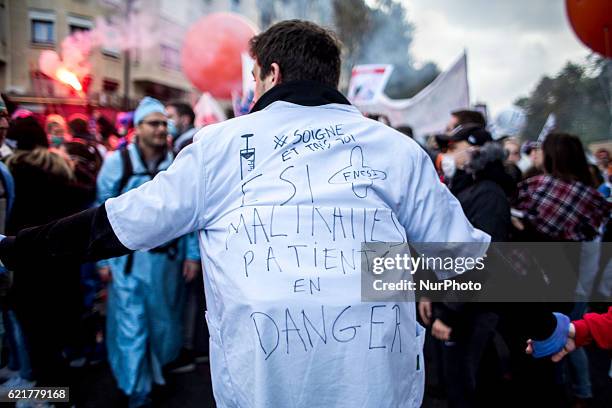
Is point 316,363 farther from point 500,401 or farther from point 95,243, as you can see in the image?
point 500,401

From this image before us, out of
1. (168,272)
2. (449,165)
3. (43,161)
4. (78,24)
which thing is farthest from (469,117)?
(78,24)

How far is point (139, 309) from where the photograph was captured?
3.18 m

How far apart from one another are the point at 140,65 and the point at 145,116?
11.6 meters

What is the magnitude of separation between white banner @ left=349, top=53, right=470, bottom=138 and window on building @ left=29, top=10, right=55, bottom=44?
344cm

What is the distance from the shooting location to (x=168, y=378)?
11.9 feet

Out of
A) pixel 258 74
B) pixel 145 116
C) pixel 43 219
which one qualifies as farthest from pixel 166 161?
pixel 258 74

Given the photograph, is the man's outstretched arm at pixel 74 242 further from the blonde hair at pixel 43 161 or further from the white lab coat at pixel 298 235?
the blonde hair at pixel 43 161

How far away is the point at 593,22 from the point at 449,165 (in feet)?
6.93

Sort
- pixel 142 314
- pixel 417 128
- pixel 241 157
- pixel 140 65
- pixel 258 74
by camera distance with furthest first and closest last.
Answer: pixel 140 65
pixel 417 128
pixel 142 314
pixel 258 74
pixel 241 157

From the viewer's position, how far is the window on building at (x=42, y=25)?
337 centimetres

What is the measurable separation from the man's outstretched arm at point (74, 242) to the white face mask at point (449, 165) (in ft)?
6.84

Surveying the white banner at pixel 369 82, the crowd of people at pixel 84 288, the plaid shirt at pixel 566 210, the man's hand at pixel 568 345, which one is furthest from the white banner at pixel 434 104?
the man's hand at pixel 568 345

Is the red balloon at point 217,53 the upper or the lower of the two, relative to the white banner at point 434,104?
upper

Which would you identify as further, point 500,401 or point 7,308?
point 500,401
